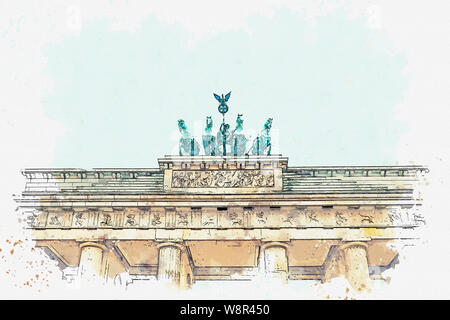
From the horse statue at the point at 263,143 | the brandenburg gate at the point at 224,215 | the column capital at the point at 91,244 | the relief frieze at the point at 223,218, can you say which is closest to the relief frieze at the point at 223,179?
the brandenburg gate at the point at 224,215

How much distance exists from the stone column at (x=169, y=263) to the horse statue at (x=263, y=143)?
669 centimetres

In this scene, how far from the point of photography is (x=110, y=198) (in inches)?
873

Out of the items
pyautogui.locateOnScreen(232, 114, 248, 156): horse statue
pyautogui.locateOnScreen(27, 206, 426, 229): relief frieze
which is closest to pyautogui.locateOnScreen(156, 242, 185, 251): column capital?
pyautogui.locateOnScreen(27, 206, 426, 229): relief frieze

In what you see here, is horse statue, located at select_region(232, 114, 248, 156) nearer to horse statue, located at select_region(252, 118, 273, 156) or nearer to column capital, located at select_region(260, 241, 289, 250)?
horse statue, located at select_region(252, 118, 273, 156)

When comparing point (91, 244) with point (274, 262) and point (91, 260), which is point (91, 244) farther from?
point (274, 262)

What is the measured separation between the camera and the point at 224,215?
22.5 meters

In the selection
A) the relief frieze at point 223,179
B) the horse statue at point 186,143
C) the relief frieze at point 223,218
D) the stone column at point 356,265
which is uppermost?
the horse statue at point 186,143

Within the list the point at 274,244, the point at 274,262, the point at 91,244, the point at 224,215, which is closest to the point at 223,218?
the point at 224,215

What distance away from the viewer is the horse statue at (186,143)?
80.1 ft

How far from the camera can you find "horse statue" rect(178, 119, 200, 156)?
24422 mm

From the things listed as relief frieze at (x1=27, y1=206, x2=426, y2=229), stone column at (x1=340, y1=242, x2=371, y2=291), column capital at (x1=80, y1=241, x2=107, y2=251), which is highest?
relief frieze at (x1=27, y1=206, x2=426, y2=229)

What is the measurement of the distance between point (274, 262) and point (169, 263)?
481 cm

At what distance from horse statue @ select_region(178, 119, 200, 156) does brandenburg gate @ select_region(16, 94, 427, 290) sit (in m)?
0.57

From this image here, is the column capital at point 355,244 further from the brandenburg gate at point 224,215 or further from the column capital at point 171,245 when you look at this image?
the column capital at point 171,245
